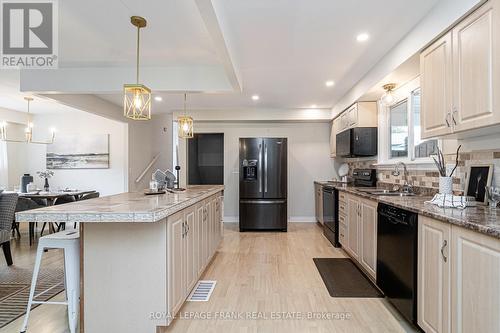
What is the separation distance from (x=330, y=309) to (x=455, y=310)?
108 centimetres

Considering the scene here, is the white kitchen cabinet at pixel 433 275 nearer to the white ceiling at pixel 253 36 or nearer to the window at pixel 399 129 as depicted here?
the white ceiling at pixel 253 36

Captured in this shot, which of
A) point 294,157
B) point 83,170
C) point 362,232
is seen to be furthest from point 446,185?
point 83,170

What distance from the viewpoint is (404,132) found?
142 inches

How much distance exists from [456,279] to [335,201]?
2764 millimetres

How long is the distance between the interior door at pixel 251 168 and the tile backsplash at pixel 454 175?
2160 mm

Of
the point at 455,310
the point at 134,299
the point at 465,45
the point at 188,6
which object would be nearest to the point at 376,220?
the point at 455,310

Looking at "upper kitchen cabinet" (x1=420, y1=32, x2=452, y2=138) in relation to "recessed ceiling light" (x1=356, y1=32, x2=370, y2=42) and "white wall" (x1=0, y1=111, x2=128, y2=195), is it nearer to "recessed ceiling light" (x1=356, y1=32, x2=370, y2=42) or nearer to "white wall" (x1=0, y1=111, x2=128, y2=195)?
"recessed ceiling light" (x1=356, y1=32, x2=370, y2=42)

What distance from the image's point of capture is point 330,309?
241 centimetres

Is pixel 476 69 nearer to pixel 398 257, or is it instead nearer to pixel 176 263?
pixel 398 257

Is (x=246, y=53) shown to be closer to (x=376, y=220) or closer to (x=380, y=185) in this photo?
(x=376, y=220)

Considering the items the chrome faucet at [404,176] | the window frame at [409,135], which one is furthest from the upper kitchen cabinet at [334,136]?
the chrome faucet at [404,176]

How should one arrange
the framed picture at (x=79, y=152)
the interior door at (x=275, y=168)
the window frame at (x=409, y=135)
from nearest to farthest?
1. the window frame at (x=409, y=135)
2. the interior door at (x=275, y=168)
3. the framed picture at (x=79, y=152)

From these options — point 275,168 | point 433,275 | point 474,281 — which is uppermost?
point 275,168

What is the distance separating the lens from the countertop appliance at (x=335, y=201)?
13.9 ft
